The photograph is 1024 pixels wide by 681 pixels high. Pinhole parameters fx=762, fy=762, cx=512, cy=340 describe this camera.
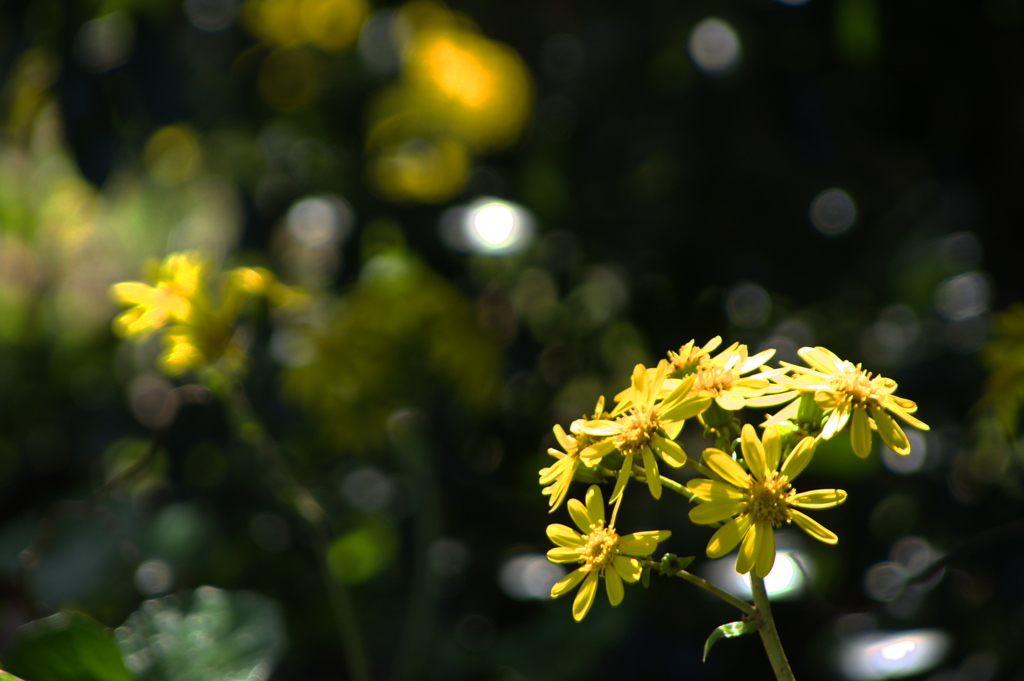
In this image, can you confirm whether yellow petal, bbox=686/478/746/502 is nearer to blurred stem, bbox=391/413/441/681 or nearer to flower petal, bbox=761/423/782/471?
flower petal, bbox=761/423/782/471

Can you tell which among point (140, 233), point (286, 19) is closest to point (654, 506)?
Result: point (286, 19)

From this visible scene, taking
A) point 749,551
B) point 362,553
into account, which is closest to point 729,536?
point 749,551

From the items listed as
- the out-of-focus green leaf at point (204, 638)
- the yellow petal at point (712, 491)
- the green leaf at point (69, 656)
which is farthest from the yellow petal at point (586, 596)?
the out-of-focus green leaf at point (204, 638)

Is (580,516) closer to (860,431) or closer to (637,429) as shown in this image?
(637,429)

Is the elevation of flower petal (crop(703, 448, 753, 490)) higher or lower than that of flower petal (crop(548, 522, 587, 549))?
higher

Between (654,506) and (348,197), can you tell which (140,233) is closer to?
(348,197)

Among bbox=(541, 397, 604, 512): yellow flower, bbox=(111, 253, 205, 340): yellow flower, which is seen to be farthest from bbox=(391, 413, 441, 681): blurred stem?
bbox=(541, 397, 604, 512): yellow flower

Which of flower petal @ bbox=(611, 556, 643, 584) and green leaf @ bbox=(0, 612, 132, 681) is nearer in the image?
flower petal @ bbox=(611, 556, 643, 584)
